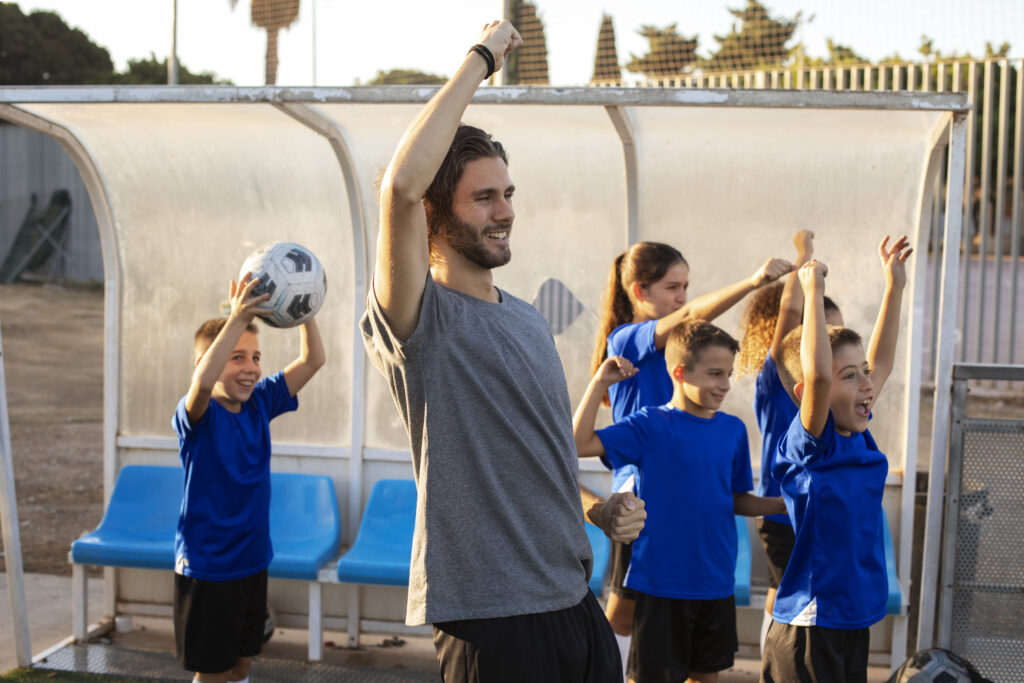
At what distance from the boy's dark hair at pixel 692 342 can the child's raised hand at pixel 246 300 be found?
1.44 m

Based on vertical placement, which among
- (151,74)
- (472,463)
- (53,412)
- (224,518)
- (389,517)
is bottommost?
(53,412)

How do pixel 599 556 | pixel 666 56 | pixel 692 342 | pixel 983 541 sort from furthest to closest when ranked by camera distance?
pixel 666 56
pixel 599 556
pixel 983 541
pixel 692 342

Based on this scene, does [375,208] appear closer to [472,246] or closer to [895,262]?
[895,262]

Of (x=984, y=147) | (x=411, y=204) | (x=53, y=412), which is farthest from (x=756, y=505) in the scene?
(x=53, y=412)

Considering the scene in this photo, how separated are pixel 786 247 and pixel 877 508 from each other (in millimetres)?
2133

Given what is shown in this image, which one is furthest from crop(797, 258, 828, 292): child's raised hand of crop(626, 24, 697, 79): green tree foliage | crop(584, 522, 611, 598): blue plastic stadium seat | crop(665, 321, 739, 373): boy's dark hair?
crop(626, 24, 697, 79): green tree foliage

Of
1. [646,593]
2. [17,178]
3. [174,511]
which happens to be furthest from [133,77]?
[646,593]

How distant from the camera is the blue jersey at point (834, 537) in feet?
9.30

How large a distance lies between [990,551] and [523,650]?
8.84 feet

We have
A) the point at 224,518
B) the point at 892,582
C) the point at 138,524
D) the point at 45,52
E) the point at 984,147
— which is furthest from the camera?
the point at 45,52

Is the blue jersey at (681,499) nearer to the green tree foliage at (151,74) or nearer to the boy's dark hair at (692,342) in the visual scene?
the boy's dark hair at (692,342)

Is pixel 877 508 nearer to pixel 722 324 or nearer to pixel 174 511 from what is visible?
pixel 722 324

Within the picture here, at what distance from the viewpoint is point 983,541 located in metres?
3.74

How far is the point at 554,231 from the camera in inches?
197
